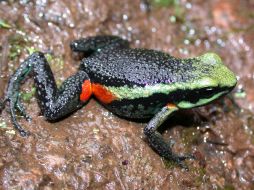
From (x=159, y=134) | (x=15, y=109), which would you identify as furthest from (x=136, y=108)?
(x=15, y=109)

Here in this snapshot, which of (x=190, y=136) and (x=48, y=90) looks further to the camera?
(x=190, y=136)

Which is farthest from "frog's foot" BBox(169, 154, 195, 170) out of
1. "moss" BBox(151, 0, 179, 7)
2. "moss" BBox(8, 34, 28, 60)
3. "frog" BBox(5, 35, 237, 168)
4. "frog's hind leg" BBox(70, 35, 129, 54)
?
"moss" BBox(151, 0, 179, 7)

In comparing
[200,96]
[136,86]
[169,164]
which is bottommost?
[169,164]

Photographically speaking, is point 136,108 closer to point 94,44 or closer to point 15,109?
point 94,44

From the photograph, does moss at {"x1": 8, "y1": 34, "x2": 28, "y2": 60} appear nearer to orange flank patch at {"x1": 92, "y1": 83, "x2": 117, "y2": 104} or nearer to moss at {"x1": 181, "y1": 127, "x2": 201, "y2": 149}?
orange flank patch at {"x1": 92, "y1": 83, "x2": 117, "y2": 104}

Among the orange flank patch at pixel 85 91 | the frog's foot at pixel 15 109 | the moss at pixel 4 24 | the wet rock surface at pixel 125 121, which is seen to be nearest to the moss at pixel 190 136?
the wet rock surface at pixel 125 121

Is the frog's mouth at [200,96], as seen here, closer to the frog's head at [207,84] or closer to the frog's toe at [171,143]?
the frog's head at [207,84]

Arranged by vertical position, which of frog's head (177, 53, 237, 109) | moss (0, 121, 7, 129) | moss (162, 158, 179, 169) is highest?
frog's head (177, 53, 237, 109)

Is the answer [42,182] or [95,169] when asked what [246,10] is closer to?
[95,169]
